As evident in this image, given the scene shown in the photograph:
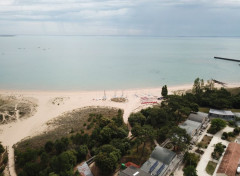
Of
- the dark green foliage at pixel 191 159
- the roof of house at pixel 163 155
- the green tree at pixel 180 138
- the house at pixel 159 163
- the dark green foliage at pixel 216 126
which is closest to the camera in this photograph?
the house at pixel 159 163

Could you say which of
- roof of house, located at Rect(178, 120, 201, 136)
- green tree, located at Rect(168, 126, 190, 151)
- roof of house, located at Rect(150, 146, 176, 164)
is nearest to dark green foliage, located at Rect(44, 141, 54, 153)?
roof of house, located at Rect(150, 146, 176, 164)

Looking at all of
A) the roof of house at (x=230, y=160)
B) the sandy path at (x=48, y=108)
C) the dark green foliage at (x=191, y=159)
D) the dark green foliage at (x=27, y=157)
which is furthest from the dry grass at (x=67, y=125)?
the roof of house at (x=230, y=160)

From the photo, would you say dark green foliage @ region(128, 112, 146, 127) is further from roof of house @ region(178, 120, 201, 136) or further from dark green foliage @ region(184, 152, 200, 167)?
dark green foliage @ region(184, 152, 200, 167)

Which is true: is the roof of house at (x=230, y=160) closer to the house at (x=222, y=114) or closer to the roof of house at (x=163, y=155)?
the roof of house at (x=163, y=155)

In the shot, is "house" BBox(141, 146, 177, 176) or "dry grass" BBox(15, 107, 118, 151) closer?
"house" BBox(141, 146, 177, 176)

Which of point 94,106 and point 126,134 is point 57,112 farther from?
point 126,134

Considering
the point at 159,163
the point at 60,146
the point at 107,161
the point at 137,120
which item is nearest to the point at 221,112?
the point at 137,120

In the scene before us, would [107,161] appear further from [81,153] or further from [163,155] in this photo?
[163,155]
